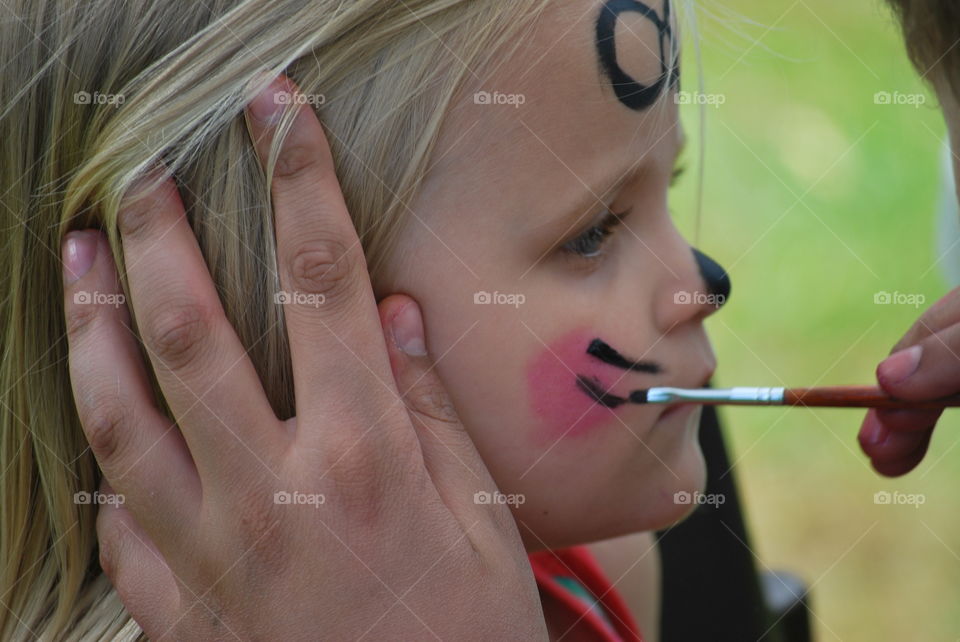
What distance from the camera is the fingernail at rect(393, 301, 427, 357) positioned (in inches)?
44.9

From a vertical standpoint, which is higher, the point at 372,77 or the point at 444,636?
the point at 372,77

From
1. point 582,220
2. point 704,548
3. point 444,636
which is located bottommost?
point 704,548

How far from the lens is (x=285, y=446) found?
3.65 feet

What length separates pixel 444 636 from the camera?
1.10 meters

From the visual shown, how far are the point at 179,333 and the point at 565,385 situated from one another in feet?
1.47

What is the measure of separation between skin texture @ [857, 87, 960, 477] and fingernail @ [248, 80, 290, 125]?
2.43 feet

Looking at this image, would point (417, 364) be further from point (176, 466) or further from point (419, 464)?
point (176, 466)

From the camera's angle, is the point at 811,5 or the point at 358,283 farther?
the point at 811,5

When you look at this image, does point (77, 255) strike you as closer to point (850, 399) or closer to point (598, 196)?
point (598, 196)

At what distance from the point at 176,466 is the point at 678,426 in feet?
2.06

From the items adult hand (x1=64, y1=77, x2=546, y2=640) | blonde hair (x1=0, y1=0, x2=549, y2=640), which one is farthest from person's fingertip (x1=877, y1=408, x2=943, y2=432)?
blonde hair (x1=0, y1=0, x2=549, y2=640)

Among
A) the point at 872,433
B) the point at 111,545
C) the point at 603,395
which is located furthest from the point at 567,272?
the point at 111,545

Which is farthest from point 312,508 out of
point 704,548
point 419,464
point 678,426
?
point 704,548

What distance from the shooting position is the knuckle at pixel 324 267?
1.08 metres
